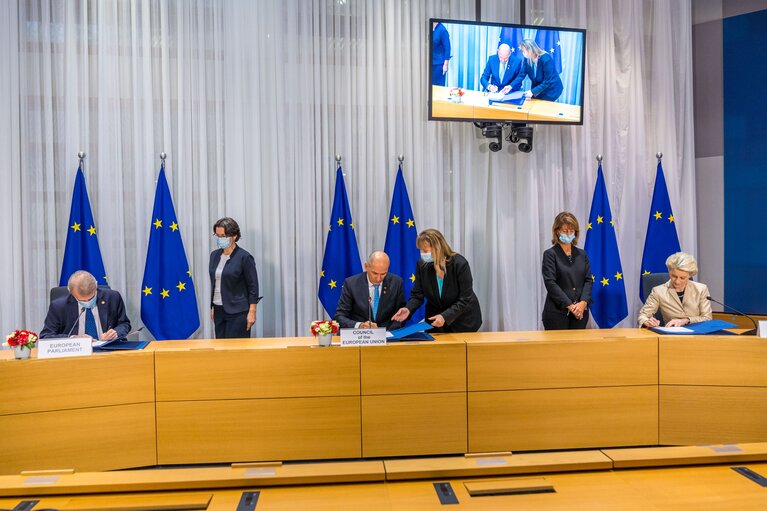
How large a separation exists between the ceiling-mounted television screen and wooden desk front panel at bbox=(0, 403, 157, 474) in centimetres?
341

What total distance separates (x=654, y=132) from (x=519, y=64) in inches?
65.1

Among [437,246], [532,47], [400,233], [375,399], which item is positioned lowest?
[375,399]

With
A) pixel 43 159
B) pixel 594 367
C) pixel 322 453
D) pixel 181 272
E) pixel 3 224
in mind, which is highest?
pixel 43 159

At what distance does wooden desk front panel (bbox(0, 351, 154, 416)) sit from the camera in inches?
133

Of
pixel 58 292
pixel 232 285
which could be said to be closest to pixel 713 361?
pixel 232 285

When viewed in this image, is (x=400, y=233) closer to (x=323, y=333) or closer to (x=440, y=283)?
(x=440, y=283)

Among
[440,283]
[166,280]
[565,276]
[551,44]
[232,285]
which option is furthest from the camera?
[551,44]

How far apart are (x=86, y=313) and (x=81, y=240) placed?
129cm

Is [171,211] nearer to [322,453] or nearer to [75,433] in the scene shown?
[75,433]

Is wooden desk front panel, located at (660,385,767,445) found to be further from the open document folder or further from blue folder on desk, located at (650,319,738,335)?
the open document folder

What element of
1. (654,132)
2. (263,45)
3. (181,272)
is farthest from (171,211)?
(654,132)

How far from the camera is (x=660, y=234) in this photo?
6.04 m

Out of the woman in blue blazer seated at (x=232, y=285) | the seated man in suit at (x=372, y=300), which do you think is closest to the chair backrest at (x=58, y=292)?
the woman in blue blazer seated at (x=232, y=285)

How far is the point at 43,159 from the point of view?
5246mm
